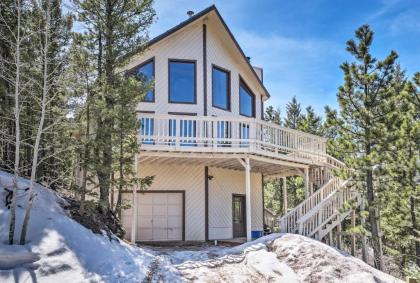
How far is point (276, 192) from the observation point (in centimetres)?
3334

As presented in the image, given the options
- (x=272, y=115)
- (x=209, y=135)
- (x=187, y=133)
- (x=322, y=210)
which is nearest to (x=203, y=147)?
(x=209, y=135)

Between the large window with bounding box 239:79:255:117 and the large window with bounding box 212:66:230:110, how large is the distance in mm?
939

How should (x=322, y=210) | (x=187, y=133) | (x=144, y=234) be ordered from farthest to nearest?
1. (x=144, y=234)
2. (x=322, y=210)
3. (x=187, y=133)

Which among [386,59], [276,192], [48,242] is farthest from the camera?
[276,192]

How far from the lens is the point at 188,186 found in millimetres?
15445

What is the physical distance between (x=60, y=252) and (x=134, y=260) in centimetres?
179

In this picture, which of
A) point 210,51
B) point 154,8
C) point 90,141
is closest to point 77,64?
point 90,141

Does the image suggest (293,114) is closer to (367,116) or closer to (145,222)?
(367,116)

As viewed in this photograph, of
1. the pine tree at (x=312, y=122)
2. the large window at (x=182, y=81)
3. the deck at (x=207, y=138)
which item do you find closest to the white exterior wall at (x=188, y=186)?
the deck at (x=207, y=138)

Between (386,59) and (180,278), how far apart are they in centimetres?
1055

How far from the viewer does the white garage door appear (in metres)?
14.9

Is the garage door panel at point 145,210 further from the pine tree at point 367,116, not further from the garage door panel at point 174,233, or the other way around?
the pine tree at point 367,116

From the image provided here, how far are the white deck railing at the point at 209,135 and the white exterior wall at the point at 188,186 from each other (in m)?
1.58

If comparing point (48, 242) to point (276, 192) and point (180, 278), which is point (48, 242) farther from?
point (276, 192)
